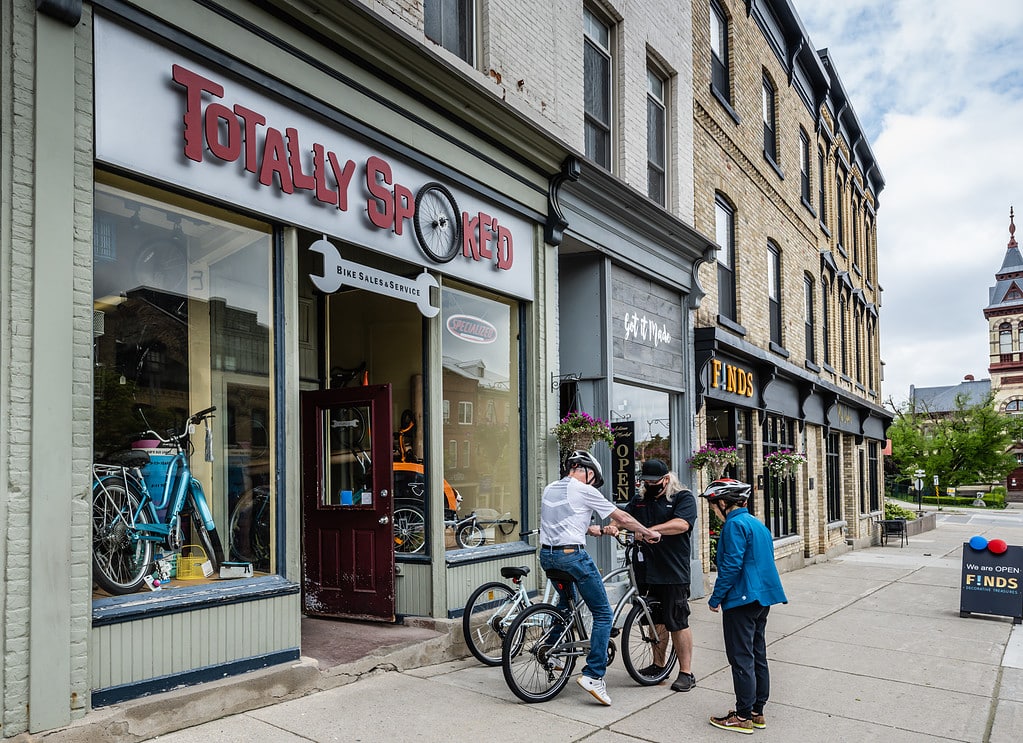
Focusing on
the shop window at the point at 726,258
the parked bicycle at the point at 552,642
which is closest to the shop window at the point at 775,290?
the shop window at the point at 726,258

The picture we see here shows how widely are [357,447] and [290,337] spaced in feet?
5.88

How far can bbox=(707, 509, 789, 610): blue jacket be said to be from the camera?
6117 mm

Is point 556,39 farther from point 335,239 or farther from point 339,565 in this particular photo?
point 339,565

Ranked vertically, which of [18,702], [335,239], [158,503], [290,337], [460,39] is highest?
[460,39]

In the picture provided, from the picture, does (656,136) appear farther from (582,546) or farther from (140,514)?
(140,514)

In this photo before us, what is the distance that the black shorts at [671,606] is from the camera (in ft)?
23.8

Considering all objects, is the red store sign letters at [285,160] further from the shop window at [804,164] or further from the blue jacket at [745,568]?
the shop window at [804,164]

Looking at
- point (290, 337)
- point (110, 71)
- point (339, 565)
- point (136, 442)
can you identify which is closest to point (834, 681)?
point (339, 565)

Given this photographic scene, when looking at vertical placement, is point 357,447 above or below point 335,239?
below

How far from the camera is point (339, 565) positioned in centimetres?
830

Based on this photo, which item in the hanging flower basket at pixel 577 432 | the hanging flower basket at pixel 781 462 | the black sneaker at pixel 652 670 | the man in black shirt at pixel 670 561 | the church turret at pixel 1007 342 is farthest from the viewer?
the church turret at pixel 1007 342

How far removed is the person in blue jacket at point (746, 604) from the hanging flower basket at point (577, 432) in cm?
341

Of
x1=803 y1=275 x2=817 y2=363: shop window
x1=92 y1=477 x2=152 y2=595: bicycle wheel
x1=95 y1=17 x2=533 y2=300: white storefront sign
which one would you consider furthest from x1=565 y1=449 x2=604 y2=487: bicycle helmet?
x1=803 y1=275 x2=817 y2=363: shop window

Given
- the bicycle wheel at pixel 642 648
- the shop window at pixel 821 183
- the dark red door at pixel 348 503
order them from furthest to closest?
the shop window at pixel 821 183 < the dark red door at pixel 348 503 < the bicycle wheel at pixel 642 648
